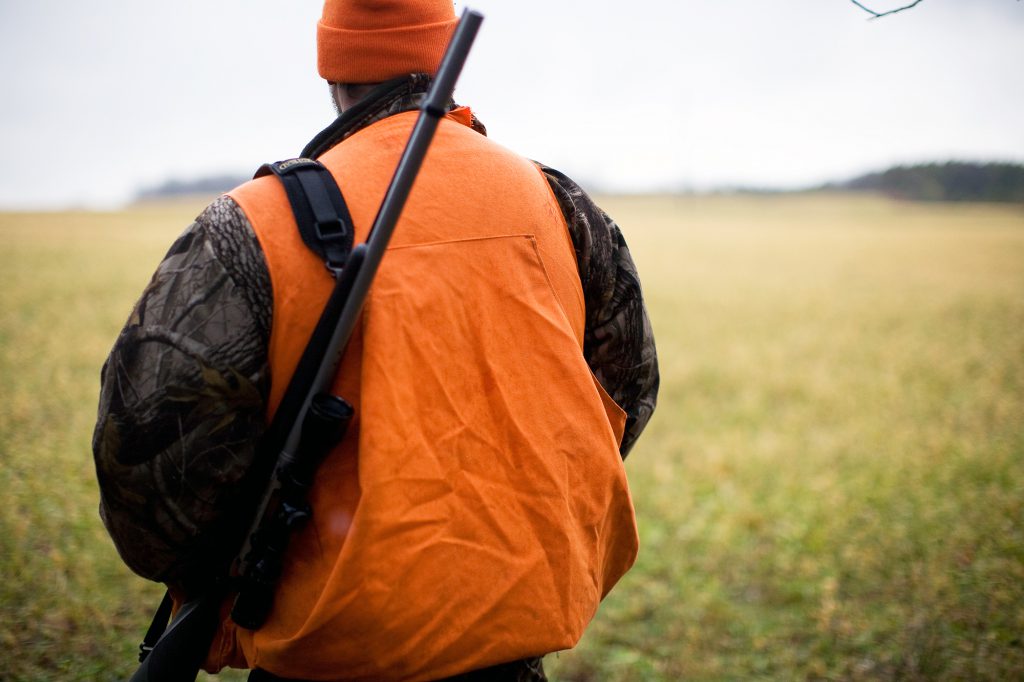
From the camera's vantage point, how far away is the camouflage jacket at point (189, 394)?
142 centimetres

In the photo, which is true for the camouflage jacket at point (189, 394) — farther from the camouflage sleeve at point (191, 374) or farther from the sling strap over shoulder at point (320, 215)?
the sling strap over shoulder at point (320, 215)

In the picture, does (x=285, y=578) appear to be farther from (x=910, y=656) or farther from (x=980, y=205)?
(x=980, y=205)

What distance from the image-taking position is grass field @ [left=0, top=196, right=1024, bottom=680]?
378 cm

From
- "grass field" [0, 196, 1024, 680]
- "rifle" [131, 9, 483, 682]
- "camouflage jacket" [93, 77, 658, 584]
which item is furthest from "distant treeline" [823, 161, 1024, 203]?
"camouflage jacket" [93, 77, 658, 584]

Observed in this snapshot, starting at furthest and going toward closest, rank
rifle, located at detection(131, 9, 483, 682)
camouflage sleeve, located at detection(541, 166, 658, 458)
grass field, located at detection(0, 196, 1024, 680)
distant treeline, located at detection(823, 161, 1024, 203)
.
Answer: distant treeline, located at detection(823, 161, 1024, 203) → grass field, located at detection(0, 196, 1024, 680) → camouflage sleeve, located at detection(541, 166, 658, 458) → rifle, located at detection(131, 9, 483, 682)

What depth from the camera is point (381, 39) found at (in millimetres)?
1659

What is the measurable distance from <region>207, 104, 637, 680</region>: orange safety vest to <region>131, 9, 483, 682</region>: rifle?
0.05 metres

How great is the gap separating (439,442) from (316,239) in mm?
492

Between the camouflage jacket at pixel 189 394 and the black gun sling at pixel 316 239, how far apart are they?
0.26ft

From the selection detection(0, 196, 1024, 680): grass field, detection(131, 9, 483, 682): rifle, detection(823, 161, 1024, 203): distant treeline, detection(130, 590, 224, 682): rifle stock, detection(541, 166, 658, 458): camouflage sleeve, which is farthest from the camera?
detection(823, 161, 1024, 203): distant treeline

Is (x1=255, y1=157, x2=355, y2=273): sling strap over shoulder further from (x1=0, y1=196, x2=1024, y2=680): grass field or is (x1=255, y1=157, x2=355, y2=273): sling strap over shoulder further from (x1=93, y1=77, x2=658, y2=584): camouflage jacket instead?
(x1=0, y1=196, x2=1024, y2=680): grass field

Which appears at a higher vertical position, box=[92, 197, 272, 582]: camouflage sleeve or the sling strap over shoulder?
the sling strap over shoulder

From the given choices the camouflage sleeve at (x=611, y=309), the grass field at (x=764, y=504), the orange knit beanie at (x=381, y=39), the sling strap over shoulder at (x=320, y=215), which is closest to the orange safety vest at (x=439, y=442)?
the sling strap over shoulder at (x=320, y=215)

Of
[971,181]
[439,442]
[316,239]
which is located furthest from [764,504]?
[971,181]
